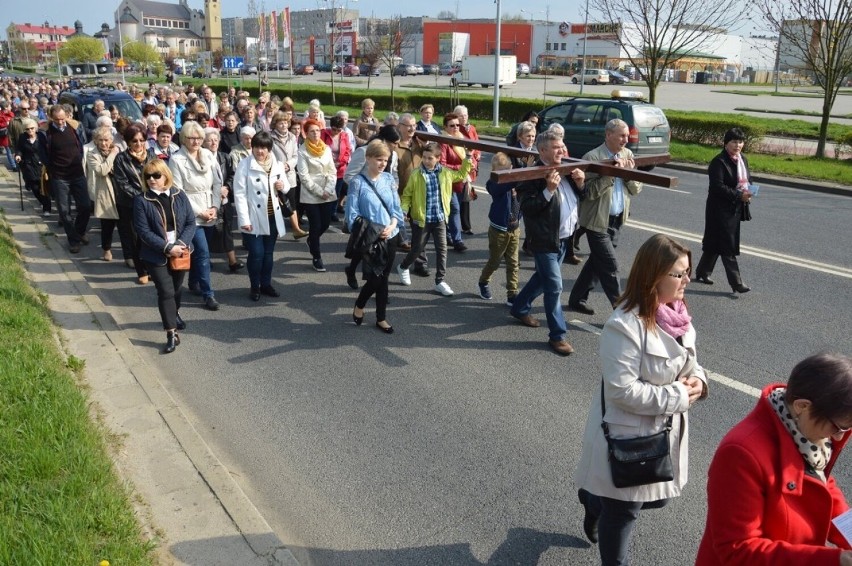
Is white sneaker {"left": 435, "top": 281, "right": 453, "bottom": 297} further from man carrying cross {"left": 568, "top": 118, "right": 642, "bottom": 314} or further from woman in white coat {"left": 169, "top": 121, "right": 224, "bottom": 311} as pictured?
woman in white coat {"left": 169, "top": 121, "right": 224, "bottom": 311}

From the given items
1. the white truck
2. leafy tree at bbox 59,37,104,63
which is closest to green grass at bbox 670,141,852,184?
the white truck

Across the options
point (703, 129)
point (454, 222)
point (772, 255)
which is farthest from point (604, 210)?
point (703, 129)

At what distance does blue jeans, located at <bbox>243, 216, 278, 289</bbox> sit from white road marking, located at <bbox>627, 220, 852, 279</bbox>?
5985 mm

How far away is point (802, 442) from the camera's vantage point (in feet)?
7.17

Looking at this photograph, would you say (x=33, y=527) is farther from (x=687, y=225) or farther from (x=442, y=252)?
(x=687, y=225)

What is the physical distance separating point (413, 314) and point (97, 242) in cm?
554

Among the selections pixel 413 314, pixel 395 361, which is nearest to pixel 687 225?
pixel 413 314

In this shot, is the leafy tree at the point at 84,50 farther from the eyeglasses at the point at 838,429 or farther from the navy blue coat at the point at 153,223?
the eyeglasses at the point at 838,429

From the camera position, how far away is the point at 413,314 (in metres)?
Answer: 7.24

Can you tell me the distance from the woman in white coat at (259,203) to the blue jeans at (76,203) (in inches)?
133

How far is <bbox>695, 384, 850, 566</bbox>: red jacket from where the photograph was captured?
2.14 metres

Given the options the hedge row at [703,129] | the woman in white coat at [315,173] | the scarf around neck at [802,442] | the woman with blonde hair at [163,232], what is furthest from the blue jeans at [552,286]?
the hedge row at [703,129]

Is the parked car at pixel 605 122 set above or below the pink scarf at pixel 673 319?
above

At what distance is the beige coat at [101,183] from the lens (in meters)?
8.59
